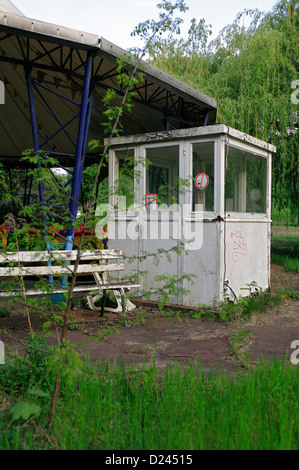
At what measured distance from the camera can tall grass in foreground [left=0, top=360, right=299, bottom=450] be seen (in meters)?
2.40

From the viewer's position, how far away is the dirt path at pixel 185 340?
4.33 metres

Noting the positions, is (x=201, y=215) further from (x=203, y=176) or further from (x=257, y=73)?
(x=257, y=73)

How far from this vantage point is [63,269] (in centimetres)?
527

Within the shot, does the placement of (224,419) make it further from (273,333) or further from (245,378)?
(273,333)

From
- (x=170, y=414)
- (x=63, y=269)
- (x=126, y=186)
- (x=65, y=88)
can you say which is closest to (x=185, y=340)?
(x=63, y=269)

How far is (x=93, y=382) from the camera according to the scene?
10.2ft

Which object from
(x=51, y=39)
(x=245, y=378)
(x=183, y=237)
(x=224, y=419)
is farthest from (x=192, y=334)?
(x=51, y=39)

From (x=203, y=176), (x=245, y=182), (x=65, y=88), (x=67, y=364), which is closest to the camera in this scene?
(x=67, y=364)

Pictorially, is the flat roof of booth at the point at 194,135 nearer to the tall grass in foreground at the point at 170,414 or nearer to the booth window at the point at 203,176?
the booth window at the point at 203,176

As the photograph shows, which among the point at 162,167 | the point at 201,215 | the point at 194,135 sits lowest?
the point at 201,215

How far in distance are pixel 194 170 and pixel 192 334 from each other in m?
2.51

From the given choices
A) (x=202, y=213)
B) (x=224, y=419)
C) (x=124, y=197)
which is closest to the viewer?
(x=224, y=419)

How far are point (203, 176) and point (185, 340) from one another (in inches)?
101

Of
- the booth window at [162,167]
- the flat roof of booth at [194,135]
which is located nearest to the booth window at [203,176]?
the flat roof of booth at [194,135]
